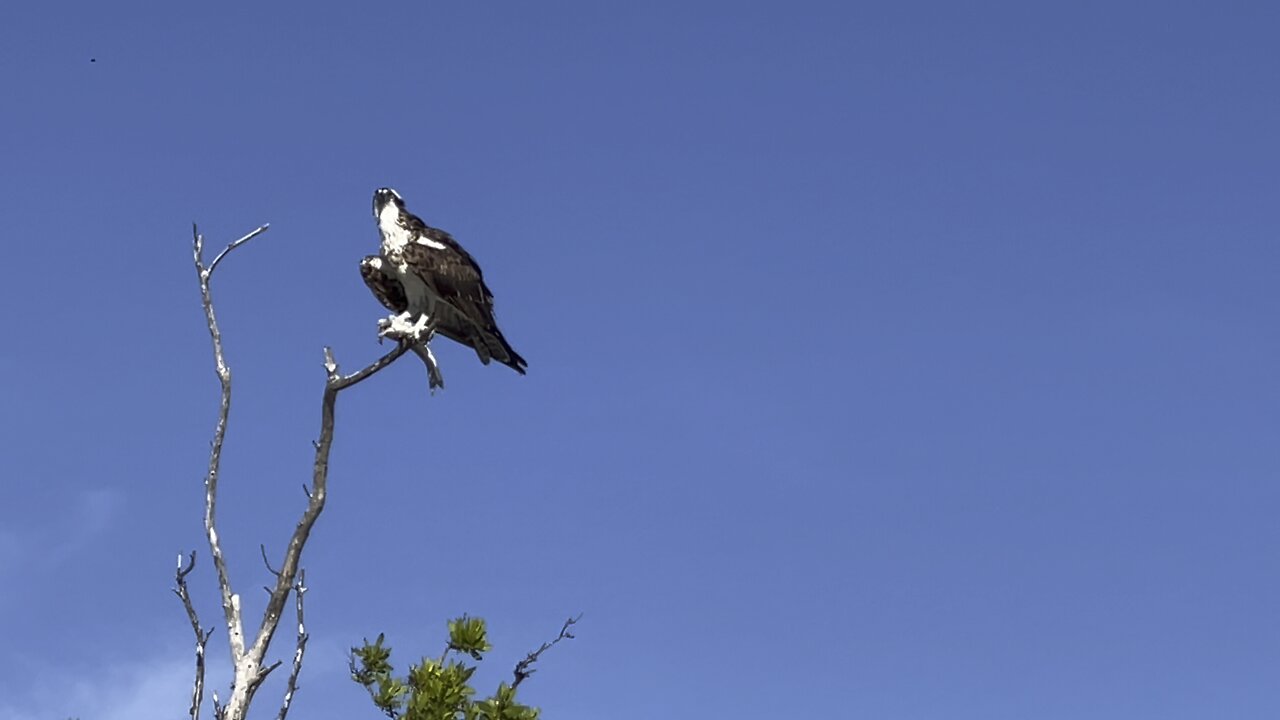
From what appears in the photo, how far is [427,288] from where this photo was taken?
14.5 meters

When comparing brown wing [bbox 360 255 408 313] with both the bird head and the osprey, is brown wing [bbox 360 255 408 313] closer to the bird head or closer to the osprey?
the osprey

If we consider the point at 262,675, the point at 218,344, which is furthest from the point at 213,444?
the point at 262,675

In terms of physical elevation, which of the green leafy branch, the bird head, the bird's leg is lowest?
the green leafy branch

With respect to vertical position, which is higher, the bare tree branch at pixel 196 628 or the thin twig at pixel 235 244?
the thin twig at pixel 235 244

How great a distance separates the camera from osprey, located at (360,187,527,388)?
14.5 m

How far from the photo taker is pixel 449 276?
1461 cm

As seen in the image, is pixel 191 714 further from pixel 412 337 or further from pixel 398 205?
pixel 398 205

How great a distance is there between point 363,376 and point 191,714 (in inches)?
140

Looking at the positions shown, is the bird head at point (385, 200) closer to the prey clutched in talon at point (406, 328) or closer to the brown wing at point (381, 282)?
the brown wing at point (381, 282)

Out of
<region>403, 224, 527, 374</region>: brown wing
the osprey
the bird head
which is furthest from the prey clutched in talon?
the bird head

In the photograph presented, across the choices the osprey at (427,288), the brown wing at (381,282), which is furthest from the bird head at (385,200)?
the brown wing at (381,282)

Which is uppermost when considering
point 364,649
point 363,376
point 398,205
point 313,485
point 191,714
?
point 398,205

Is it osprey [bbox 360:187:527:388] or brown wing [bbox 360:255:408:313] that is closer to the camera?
osprey [bbox 360:187:527:388]

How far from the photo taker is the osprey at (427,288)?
14492 millimetres
